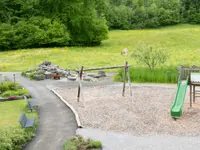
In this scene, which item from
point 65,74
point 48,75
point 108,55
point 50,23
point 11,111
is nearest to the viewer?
point 11,111

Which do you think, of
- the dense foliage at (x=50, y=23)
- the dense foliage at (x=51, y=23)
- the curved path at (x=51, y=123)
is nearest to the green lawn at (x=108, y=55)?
the dense foliage at (x=51, y=23)

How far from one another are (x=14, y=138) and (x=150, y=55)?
15802 millimetres

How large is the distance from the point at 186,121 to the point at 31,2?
152 ft

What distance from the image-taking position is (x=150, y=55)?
83.9ft

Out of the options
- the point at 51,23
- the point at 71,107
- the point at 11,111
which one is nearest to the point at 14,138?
the point at 11,111

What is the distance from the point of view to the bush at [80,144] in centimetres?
1142

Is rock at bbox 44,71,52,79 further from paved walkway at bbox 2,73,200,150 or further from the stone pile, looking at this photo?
paved walkway at bbox 2,73,200,150

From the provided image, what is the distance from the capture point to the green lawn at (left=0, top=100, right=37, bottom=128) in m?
14.9

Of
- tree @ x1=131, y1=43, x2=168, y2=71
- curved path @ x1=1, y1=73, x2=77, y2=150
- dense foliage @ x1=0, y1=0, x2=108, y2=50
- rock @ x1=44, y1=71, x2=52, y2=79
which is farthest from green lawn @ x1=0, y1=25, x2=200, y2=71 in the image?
curved path @ x1=1, y1=73, x2=77, y2=150

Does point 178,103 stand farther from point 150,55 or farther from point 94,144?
point 150,55

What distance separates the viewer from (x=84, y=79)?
25234mm

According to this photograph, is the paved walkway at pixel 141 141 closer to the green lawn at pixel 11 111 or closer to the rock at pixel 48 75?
the green lawn at pixel 11 111

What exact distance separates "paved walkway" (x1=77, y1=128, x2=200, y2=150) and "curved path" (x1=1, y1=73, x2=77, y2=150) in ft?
2.93

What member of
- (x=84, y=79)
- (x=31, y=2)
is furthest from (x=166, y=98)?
(x=31, y=2)
